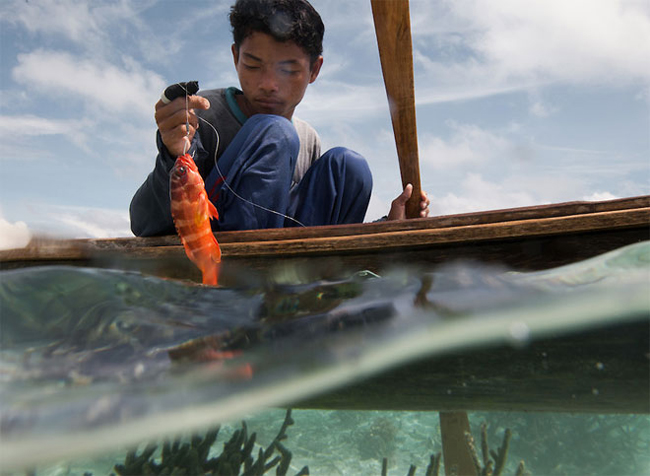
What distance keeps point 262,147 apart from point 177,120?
0.54 metres

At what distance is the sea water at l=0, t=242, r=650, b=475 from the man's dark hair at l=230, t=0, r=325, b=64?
201 centimetres

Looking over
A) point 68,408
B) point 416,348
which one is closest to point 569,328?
point 416,348

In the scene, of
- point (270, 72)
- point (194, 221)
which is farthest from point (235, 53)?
point (194, 221)

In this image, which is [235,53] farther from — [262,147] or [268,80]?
[262,147]

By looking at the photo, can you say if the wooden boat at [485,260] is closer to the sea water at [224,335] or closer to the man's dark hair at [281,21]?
the sea water at [224,335]

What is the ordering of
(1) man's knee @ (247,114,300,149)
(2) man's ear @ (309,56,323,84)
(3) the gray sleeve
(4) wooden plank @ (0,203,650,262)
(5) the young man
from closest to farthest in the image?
(4) wooden plank @ (0,203,650,262) < (5) the young man < (1) man's knee @ (247,114,300,149) < (2) man's ear @ (309,56,323,84) < (3) the gray sleeve

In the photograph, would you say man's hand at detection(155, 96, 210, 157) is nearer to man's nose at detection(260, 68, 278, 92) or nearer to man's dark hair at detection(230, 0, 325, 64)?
man's nose at detection(260, 68, 278, 92)

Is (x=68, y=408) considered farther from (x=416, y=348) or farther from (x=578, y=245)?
(x=578, y=245)

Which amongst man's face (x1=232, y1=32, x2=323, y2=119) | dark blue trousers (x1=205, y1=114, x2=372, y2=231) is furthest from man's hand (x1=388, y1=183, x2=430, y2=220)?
man's face (x1=232, y1=32, x2=323, y2=119)

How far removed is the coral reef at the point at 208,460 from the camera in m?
2.69

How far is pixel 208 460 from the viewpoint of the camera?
2.94 meters

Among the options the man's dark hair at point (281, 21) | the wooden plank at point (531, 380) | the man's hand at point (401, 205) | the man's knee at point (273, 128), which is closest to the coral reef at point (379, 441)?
the man's hand at point (401, 205)

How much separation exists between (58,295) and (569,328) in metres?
1.92

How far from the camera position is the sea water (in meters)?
1.43
